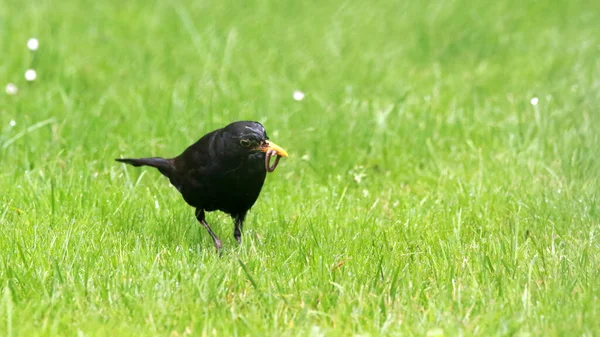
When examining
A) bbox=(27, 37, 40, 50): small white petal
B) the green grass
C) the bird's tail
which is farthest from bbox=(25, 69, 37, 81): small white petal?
the bird's tail

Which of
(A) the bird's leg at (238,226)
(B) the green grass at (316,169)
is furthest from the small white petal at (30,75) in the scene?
(A) the bird's leg at (238,226)

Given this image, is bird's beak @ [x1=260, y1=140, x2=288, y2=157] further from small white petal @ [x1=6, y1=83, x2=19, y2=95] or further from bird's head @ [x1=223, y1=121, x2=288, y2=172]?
small white petal @ [x1=6, y1=83, x2=19, y2=95]

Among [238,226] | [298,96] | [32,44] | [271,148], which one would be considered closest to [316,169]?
[298,96]

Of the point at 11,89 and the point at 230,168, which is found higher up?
the point at 11,89

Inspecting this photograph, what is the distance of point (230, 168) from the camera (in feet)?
15.6

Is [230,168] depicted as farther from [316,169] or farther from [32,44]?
[32,44]

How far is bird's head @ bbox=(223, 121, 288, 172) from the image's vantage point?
4.64 metres

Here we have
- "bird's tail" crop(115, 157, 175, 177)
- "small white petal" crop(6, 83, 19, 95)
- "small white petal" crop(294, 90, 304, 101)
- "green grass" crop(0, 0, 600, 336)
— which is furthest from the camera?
"small white petal" crop(6, 83, 19, 95)

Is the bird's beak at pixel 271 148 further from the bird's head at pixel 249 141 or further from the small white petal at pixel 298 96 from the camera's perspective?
the small white petal at pixel 298 96

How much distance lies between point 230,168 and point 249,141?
7.5 inches

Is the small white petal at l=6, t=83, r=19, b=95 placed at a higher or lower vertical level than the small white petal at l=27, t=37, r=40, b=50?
lower

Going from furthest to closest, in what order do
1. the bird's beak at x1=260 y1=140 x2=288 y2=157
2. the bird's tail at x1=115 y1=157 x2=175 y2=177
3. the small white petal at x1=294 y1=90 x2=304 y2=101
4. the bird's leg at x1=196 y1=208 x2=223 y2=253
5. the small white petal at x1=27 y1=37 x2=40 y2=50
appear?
the small white petal at x1=27 y1=37 x2=40 y2=50, the small white petal at x1=294 y1=90 x2=304 y2=101, the bird's tail at x1=115 y1=157 x2=175 y2=177, the bird's leg at x1=196 y1=208 x2=223 y2=253, the bird's beak at x1=260 y1=140 x2=288 y2=157

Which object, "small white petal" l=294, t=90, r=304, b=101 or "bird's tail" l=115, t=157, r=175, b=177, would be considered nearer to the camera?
"bird's tail" l=115, t=157, r=175, b=177

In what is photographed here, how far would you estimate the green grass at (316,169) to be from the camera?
401 cm
